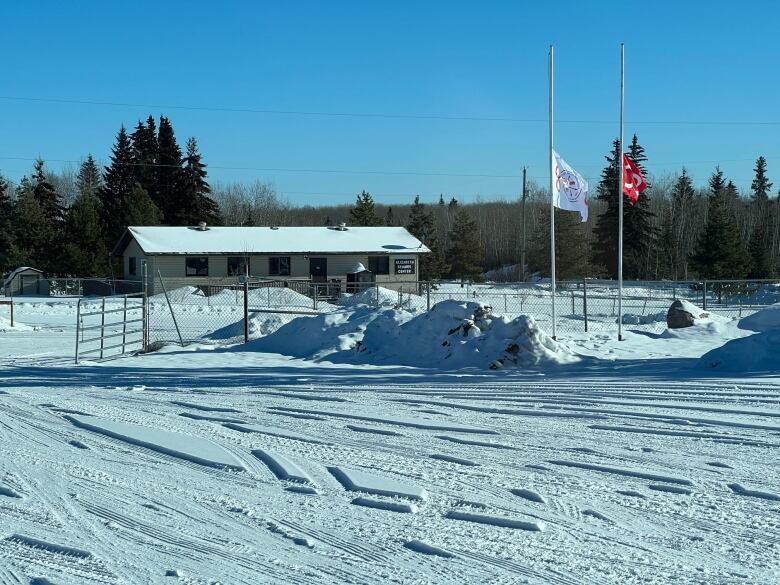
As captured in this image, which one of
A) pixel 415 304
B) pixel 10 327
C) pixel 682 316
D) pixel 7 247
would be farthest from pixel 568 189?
pixel 7 247

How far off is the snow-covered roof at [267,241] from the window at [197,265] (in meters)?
0.68

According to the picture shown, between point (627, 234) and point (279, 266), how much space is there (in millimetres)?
26971

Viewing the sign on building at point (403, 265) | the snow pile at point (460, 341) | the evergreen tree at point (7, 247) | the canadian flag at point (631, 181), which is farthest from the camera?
the evergreen tree at point (7, 247)

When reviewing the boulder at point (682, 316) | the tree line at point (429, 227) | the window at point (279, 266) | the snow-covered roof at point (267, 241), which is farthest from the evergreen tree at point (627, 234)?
the boulder at point (682, 316)

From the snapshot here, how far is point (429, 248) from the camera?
58438 mm

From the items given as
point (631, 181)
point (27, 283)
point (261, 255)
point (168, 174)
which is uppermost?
point (168, 174)

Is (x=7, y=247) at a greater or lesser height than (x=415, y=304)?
greater

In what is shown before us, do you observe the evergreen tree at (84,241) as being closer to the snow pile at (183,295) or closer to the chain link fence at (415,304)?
the snow pile at (183,295)

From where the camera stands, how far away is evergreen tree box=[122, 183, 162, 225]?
53.7 metres

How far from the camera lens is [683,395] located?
37.3ft

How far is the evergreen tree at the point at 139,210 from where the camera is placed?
53.7 meters

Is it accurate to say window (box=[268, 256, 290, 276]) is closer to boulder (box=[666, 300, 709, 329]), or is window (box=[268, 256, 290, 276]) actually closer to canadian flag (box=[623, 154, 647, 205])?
boulder (box=[666, 300, 709, 329])

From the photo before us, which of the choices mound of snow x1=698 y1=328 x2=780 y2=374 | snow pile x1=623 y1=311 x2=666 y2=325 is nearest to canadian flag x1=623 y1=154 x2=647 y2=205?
mound of snow x1=698 y1=328 x2=780 y2=374

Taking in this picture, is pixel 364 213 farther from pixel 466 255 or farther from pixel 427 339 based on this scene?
pixel 427 339
